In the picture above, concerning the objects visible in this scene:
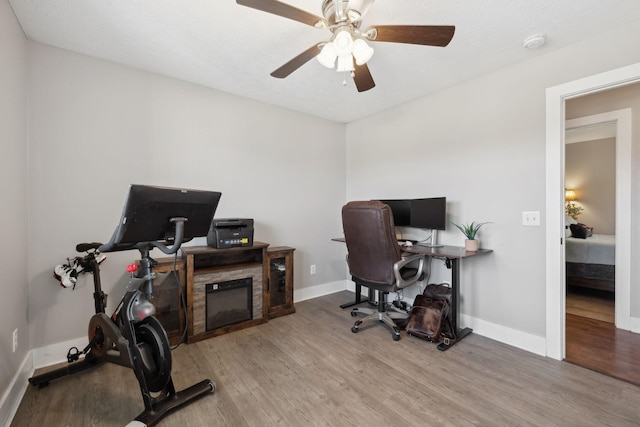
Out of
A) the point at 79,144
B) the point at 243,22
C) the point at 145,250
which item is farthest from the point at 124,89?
the point at 145,250

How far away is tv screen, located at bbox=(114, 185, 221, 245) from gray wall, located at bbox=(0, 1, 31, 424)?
90cm

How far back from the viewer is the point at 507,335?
252cm

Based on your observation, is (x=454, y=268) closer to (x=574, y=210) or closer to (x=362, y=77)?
(x=362, y=77)

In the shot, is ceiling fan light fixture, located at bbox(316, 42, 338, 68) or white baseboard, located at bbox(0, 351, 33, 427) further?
ceiling fan light fixture, located at bbox(316, 42, 338, 68)

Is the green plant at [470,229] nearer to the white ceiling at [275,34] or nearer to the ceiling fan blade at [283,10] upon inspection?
the white ceiling at [275,34]

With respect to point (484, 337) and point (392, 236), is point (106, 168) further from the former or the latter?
point (484, 337)

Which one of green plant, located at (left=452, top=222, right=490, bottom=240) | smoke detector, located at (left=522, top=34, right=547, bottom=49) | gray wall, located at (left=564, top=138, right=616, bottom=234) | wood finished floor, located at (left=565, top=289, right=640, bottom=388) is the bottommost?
wood finished floor, located at (left=565, top=289, right=640, bottom=388)

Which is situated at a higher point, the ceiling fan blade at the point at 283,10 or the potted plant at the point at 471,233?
the ceiling fan blade at the point at 283,10

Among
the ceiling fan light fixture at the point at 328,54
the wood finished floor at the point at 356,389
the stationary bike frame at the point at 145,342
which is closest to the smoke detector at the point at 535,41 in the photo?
the ceiling fan light fixture at the point at 328,54

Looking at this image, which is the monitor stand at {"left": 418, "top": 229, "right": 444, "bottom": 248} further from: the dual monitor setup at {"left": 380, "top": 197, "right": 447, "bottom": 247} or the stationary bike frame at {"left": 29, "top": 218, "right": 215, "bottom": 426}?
the stationary bike frame at {"left": 29, "top": 218, "right": 215, "bottom": 426}

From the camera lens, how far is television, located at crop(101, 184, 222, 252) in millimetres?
1352

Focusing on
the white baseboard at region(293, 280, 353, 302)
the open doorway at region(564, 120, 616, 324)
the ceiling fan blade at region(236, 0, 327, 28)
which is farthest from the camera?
the white baseboard at region(293, 280, 353, 302)

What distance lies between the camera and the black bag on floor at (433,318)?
2.54 meters

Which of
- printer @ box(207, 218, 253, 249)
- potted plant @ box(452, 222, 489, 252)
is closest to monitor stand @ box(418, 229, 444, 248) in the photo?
potted plant @ box(452, 222, 489, 252)
